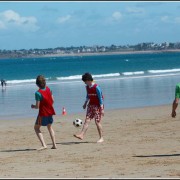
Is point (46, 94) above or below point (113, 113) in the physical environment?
above

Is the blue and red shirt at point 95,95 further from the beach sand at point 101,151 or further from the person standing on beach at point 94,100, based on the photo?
the beach sand at point 101,151

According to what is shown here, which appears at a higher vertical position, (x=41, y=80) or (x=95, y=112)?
(x=41, y=80)

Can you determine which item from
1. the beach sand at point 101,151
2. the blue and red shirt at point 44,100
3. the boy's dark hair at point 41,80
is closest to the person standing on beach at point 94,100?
the beach sand at point 101,151

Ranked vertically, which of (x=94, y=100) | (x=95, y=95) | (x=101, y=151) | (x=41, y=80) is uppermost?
(x=41, y=80)

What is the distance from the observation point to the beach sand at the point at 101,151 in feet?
29.6

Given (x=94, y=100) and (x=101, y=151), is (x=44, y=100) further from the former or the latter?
(x=101, y=151)

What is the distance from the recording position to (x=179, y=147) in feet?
37.1

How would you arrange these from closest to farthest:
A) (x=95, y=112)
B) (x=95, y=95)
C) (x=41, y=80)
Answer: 1. (x=41, y=80)
2. (x=95, y=95)
3. (x=95, y=112)

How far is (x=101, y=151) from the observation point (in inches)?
449

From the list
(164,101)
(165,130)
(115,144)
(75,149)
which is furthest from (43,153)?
(164,101)

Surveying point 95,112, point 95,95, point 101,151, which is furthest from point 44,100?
point 101,151

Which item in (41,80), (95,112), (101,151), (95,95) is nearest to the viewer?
(101,151)

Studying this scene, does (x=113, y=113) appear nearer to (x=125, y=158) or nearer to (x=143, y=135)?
(x=143, y=135)

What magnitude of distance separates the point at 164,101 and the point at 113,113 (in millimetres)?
5267
